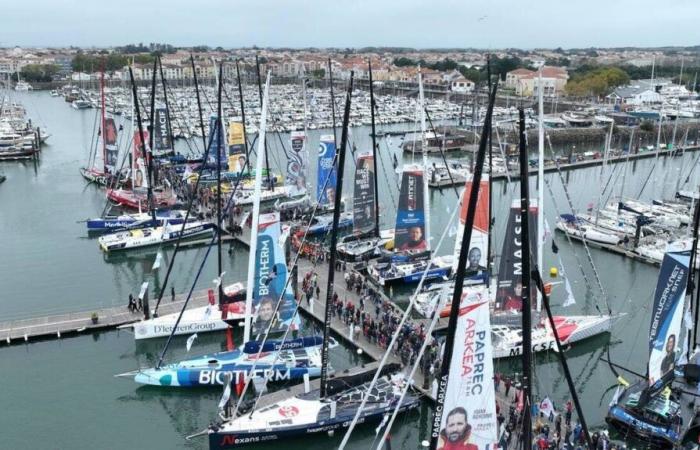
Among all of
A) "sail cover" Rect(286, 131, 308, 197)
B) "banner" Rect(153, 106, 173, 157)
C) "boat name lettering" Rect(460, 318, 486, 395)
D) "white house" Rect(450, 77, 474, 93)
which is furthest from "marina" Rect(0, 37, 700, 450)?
"white house" Rect(450, 77, 474, 93)

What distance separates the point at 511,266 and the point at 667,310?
578 cm

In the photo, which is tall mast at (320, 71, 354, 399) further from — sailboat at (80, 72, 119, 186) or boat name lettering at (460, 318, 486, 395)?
sailboat at (80, 72, 119, 186)

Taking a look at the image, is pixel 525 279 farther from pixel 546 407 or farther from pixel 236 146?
pixel 236 146

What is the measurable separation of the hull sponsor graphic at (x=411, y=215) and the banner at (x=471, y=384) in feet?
64.5

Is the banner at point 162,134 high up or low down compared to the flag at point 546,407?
up

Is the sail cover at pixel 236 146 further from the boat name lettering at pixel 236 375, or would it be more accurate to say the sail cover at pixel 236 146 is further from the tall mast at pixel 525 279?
the tall mast at pixel 525 279

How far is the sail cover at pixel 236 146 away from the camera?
48.2m

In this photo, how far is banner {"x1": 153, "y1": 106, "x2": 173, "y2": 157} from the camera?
6047 cm

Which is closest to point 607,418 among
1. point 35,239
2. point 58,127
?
point 35,239

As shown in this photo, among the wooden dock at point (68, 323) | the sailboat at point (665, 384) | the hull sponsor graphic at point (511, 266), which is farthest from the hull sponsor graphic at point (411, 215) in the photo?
the sailboat at point (665, 384)

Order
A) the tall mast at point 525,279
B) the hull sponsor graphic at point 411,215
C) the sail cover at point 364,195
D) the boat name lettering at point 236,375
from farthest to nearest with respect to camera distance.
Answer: the sail cover at point 364,195
the hull sponsor graphic at point 411,215
the boat name lettering at point 236,375
the tall mast at point 525,279

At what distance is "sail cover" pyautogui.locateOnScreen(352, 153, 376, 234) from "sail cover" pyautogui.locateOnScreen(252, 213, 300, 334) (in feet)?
39.5

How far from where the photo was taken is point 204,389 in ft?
78.5

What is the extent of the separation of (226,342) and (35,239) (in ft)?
69.1
